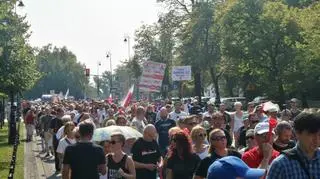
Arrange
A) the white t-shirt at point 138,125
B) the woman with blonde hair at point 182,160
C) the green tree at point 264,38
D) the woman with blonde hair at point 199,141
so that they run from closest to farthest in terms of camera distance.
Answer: the woman with blonde hair at point 182,160
the woman with blonde hair at point 199,141
the white t-shirt at point 138,125
the green tree at point 264,38

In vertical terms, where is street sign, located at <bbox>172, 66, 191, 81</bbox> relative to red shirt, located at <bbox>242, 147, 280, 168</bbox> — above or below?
above

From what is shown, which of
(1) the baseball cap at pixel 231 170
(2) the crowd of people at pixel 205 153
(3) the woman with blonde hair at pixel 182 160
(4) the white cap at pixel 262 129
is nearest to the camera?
(1) the baseball cap at pixel 231 170

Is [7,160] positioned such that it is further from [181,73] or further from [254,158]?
[254,158]

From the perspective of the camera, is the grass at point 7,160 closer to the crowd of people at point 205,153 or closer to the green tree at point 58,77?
the crowd of people at point 205,153

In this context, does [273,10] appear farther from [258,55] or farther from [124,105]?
[124,105]

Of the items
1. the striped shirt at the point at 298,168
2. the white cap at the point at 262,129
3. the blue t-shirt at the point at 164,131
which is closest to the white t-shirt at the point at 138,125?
the blue t-shirt at the point at 164,131

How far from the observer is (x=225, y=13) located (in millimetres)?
52750

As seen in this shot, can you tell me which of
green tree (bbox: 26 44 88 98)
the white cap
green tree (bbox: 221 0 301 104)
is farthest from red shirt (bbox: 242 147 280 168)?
green tree (bbox: 26 44 88 98)

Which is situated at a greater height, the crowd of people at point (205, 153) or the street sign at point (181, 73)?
the street sign at point (181, 73)

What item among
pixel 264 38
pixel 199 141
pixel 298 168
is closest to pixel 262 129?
pixel 199 141

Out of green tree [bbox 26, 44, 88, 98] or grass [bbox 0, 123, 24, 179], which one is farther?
green tree [bbox 26, 44, 88, 98]

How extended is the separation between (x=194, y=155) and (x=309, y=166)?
3.58 m

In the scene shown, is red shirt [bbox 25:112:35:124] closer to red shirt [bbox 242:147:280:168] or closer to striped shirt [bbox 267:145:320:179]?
red shirt [bbox 242:147:280:168]

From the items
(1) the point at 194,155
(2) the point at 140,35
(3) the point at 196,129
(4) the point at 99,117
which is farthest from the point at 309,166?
(2) the point at 140,35
